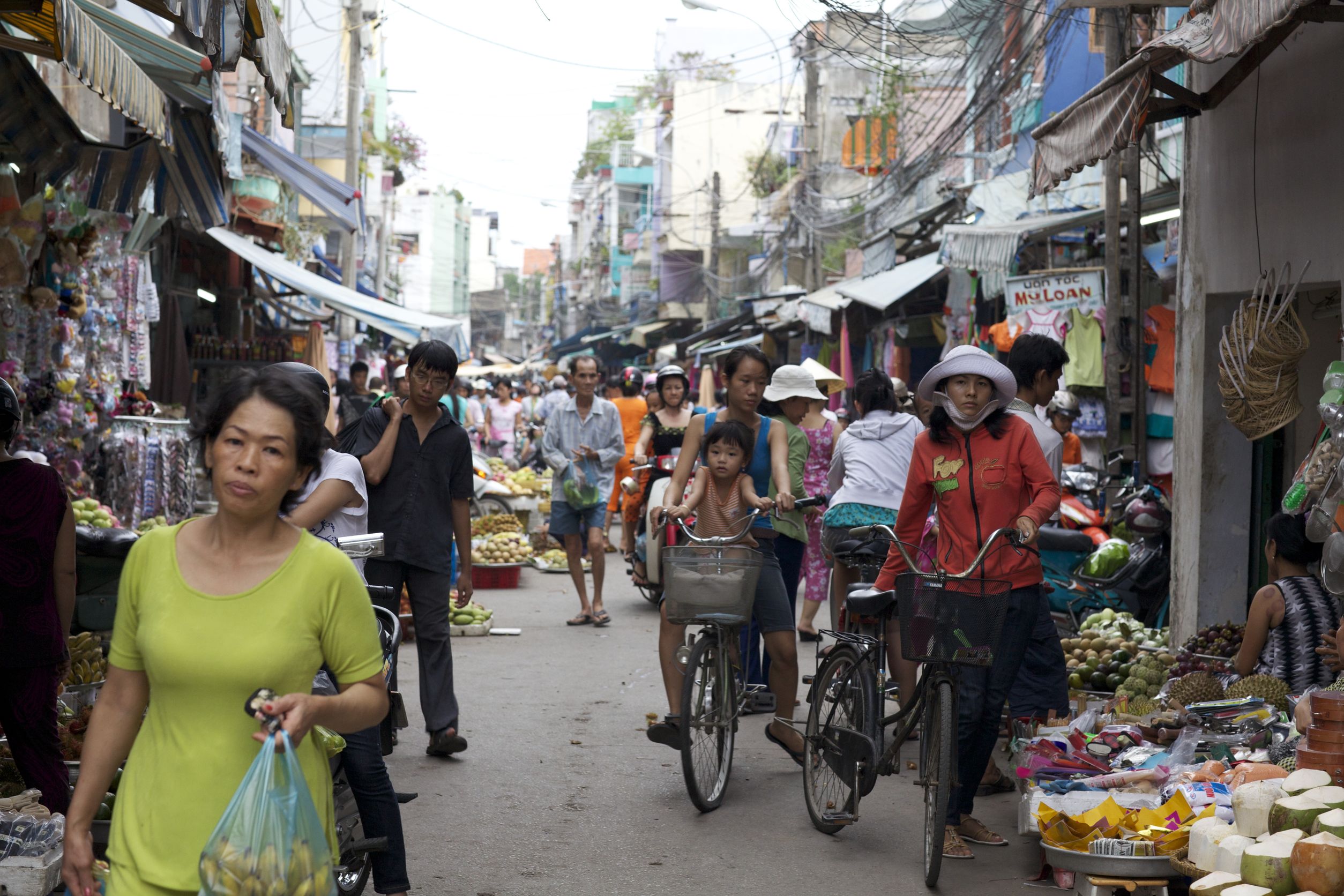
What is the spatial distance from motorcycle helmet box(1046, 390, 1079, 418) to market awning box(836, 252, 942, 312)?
166 inches

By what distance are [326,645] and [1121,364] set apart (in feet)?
32.3

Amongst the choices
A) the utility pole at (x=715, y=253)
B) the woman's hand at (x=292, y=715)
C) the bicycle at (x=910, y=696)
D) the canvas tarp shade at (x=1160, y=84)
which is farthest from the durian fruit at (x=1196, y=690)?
the utility pole at (x=715, y=253)

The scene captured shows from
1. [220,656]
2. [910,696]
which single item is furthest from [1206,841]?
[220,656]

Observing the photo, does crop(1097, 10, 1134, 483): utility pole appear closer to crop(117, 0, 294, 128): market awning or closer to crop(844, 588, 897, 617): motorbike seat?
crop(844, 588, 897, 617): motorbike seat

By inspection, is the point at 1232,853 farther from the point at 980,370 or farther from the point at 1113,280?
the point at 1113,280

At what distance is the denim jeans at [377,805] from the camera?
4.18m

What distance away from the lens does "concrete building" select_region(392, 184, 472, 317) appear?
8725 centimetres

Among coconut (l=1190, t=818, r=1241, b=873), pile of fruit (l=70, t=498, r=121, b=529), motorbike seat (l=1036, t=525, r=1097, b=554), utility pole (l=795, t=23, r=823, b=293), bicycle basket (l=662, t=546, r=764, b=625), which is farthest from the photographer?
utility pole (l=795, t=23, r=823, b=293)

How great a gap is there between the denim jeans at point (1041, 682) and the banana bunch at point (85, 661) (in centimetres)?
420

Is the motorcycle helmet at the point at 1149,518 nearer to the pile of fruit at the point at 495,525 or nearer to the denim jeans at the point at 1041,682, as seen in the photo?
the denim jeans at the point at 1041,682

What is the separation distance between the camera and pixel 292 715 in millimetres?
2486

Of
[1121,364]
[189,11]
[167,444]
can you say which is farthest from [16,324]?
[1121,364]

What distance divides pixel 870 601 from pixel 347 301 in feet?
44.9

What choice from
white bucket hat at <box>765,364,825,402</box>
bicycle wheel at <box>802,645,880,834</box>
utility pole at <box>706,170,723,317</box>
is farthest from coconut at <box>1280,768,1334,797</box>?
utility pole at <box>706,170,723,317</box>
